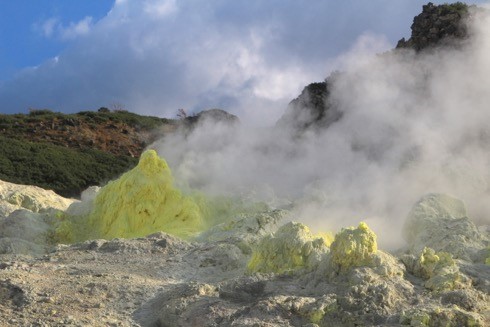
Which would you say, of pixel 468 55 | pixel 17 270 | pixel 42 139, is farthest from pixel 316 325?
pixel 42 139

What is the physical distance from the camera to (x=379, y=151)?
11.8m

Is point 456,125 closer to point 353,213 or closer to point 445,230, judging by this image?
point 353,213

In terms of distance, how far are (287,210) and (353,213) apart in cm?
90

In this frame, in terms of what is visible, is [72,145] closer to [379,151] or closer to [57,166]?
[57,166]

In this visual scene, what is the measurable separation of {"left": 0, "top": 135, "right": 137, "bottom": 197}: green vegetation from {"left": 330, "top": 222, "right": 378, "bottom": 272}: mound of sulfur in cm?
2029

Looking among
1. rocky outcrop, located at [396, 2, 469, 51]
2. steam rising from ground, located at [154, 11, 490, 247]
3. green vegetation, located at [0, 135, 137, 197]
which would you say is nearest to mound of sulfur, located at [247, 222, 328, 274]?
steam rising from ground, located at [154, 11, 490, 247]

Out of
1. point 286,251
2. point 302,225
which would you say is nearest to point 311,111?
point 302,225

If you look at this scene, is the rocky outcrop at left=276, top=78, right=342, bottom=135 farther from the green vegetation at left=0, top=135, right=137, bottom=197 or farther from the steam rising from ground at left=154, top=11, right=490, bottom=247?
the green vegetation at left=0, top=135, right=137, bottom=197

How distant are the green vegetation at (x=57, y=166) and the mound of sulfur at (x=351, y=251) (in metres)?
20.3

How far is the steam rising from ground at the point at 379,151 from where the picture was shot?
34.2 ft

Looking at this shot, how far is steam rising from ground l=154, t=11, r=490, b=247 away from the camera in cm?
1044

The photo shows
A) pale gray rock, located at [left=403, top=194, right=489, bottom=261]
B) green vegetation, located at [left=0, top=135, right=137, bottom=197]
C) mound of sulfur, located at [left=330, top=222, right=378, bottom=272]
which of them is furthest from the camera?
green vegetation, located at [left=0, top=135, right=137, bottom=197]

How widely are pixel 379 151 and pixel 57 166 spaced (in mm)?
18137

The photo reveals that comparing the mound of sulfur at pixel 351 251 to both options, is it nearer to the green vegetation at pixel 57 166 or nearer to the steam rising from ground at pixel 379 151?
the steam rising from ground at pixel 379 151
